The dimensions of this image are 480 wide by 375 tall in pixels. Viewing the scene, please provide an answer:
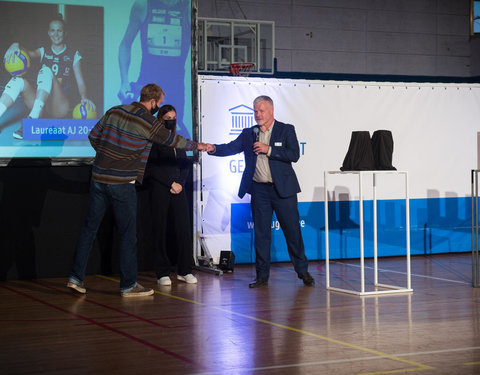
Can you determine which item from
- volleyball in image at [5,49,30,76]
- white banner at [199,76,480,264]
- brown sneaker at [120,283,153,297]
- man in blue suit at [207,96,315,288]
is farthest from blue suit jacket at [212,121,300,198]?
volleyball in image at [5,49,30,76]

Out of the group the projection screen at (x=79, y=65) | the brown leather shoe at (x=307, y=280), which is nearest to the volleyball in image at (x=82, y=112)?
the projection screen at (x=79, y=65)

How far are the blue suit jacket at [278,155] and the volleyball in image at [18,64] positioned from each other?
2.00 metres

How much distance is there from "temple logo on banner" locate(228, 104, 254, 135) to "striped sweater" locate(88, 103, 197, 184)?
220 cm

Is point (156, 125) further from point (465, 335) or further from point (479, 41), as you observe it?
point (479, 41)

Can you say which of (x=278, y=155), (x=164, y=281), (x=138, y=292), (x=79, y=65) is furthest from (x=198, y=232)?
(x=79, y=65)

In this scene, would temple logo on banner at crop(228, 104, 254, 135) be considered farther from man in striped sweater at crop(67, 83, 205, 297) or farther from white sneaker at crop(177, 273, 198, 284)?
man in striped sweater at crop(67, 83, 205, 297)

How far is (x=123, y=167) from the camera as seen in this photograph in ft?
17.8

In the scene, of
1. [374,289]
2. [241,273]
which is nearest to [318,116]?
[241,273]

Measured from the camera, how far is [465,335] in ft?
13.4

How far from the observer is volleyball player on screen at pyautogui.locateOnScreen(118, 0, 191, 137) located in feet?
22.7

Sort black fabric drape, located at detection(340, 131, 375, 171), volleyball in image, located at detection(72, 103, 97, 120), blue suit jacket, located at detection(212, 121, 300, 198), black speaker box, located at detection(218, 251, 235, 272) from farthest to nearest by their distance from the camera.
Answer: black speaker box, located at detection(218, 251, 235, 272), volleyball in image, located at detection(72, 103, 97, 120), blue suit jacket, located at detection(212, 121, 300, 198), black fabric drape, located at detection(340, 131, 375, 171)

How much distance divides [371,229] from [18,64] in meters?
4.28

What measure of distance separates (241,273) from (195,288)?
110 cm

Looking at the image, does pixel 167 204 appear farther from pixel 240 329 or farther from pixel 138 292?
pixel 240 329
